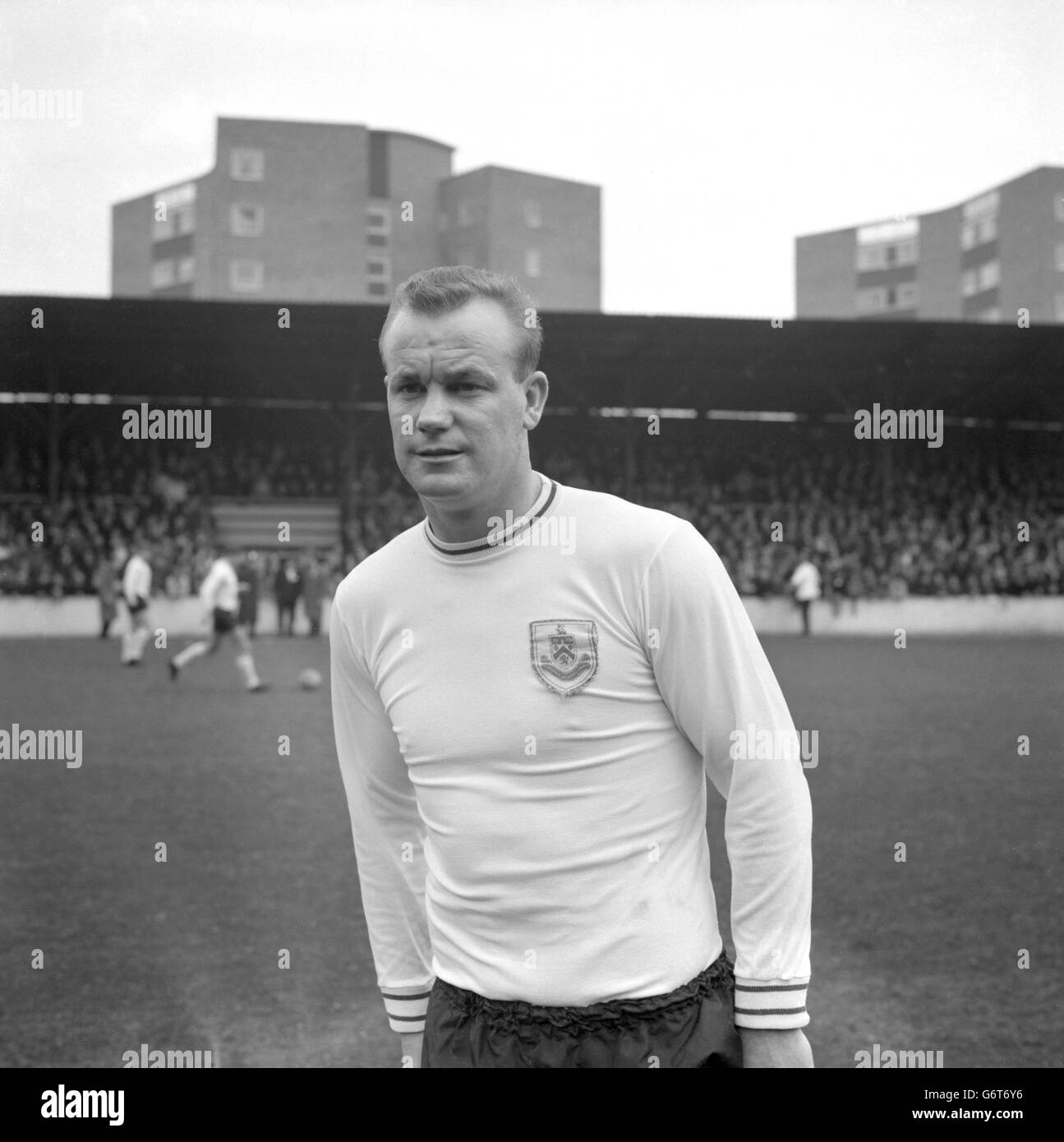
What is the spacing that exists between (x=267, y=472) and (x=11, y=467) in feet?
17.0

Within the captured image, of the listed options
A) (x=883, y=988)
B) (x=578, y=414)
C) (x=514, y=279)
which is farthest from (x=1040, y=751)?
(x=578, y=414)

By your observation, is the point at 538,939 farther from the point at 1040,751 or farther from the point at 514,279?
the point at 1040,751

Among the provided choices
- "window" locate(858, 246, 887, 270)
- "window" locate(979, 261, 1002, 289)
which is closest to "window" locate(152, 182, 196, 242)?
"window" locate(858, 246, 887, 270)

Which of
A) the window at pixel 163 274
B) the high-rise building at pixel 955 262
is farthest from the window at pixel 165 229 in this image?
the high-rise building at pixel 955 262

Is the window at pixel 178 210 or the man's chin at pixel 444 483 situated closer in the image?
the man's chin at pixel 444 483

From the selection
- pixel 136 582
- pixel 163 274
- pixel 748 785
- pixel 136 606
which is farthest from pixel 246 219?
pixel 748 785

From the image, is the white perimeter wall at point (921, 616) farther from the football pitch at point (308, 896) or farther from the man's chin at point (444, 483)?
the man's chin at point (444, 483)

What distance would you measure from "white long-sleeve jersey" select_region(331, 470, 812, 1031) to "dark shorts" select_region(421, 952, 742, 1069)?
0.08 feet

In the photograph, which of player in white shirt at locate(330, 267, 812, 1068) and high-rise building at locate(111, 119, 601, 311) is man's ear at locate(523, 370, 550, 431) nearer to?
player in white shirt at locate(330, 267, 812, 1068)

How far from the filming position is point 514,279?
6.76 feet

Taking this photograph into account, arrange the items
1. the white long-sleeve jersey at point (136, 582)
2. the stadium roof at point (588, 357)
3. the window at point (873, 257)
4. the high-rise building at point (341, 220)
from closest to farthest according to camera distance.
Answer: the white long-sleeve jersey at point (136, 582)
the stadium roof at point (588, 357)
the high-rise building at point (341, 220)
the window at point (873, 257)

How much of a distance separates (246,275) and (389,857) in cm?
3892

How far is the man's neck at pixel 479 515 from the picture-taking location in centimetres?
198
